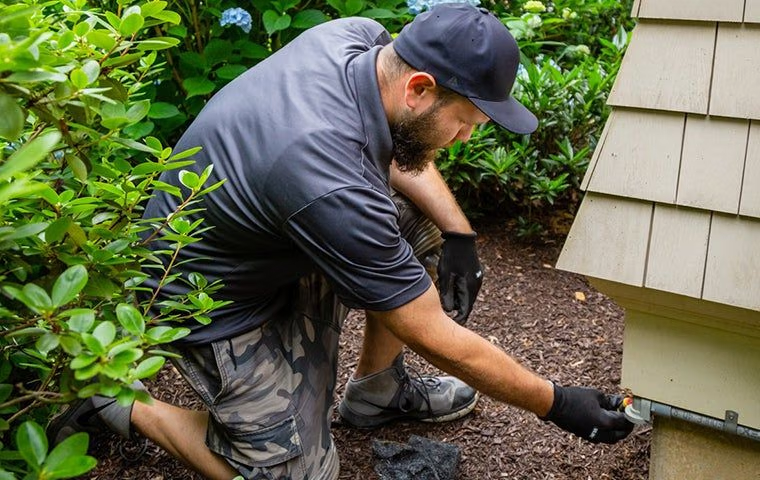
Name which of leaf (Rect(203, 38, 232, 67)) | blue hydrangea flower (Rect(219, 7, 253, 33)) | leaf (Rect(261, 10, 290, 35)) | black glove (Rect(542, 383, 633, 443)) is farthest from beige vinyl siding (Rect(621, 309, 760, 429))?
leaf (Rect(203, 38, 232, 67))

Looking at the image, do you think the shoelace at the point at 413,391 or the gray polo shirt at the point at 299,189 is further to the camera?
the shoelace at the point at 413,391

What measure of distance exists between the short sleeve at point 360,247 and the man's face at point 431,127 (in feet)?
0.74

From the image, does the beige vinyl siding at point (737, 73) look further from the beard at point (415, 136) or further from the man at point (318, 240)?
the beard at point (415, 136)

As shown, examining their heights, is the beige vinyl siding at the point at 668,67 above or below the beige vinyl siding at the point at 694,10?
below

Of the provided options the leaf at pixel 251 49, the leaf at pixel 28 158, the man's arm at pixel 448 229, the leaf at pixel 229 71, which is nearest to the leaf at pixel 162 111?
the leaf at pixel 229 71

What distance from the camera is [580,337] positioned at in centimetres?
312

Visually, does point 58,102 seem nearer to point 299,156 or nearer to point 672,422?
point 299,156

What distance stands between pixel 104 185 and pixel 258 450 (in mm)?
1048

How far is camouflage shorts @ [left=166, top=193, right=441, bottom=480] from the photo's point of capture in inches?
87.3

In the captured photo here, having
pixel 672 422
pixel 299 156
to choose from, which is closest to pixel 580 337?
pixel 672 422

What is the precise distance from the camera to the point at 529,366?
2.97 m

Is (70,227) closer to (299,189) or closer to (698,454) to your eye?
(299,189)

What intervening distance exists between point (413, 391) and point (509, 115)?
1116 mm

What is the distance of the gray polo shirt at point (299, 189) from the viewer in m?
1.83
